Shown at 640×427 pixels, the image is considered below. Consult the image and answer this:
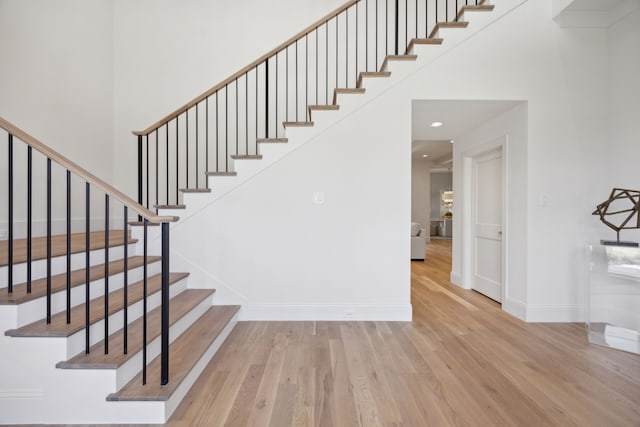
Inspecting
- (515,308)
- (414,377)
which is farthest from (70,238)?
(515,308)

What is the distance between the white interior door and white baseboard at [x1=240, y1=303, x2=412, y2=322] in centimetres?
155

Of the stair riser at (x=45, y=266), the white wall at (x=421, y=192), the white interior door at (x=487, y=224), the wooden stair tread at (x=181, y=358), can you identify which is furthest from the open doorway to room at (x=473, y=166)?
the white wall at (x=421, y=192)

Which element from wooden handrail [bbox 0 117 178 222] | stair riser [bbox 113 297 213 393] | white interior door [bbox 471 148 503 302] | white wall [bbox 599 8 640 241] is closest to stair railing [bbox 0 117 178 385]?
wooden handrail [bbox 0 117 178 222]

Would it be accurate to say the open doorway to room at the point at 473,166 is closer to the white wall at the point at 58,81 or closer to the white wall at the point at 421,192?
the white wall at the point at 58,81

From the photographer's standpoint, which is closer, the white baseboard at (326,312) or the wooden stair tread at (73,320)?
the wooden stair tread at (73,320)

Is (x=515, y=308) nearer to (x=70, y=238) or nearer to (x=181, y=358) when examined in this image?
(x=181, y=358)

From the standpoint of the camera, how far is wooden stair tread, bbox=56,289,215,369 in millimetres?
1618

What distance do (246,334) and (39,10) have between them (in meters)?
4.20

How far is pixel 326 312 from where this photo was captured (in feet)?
10.5

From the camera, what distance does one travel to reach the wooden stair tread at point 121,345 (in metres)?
1.62

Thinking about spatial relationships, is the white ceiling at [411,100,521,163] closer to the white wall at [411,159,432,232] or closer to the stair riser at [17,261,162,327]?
the stair riser at [17,261,162,327]

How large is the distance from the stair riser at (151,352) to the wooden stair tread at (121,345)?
4 cm

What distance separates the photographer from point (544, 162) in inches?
125

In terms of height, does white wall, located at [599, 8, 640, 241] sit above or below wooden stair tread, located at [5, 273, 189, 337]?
above
